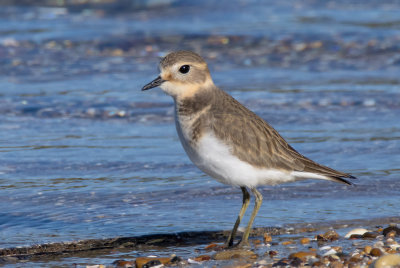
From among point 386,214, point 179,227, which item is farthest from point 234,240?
point 386,214

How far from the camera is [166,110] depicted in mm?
9516

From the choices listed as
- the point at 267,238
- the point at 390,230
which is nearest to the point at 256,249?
the point at 267,238

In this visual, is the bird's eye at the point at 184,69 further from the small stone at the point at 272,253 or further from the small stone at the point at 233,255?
the small stone at the point at 272,253

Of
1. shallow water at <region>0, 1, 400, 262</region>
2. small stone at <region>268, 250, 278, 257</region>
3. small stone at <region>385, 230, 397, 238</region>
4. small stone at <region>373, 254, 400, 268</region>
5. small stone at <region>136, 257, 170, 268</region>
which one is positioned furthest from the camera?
shallow water at <region>0, 1, 400, 262</region>

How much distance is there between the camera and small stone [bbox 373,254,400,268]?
14.4 feet

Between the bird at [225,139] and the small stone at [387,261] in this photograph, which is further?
the bird at [225,139]

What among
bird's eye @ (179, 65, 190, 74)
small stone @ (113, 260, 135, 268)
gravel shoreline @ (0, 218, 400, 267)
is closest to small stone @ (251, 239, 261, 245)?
gravel shoreline @ (0, 218, 400, 267)

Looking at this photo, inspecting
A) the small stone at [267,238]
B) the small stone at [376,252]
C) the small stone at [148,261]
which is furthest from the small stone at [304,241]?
the small stone at [148,261]

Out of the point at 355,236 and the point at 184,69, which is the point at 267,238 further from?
the point at 184,69

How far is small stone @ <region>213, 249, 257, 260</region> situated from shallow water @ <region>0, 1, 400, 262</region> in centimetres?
70

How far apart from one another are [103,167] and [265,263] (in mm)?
2877

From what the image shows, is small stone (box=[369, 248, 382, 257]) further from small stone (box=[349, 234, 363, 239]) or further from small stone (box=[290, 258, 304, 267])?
small stone (box=[349, 234, 363, 239])

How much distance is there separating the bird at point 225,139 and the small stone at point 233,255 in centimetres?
22

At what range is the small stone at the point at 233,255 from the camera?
4.95 m
